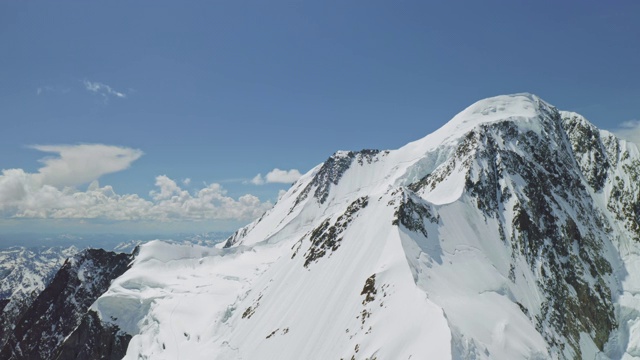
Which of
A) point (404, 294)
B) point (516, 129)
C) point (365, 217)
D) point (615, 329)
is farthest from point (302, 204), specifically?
point (404, 294)

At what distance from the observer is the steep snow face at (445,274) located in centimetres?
3578

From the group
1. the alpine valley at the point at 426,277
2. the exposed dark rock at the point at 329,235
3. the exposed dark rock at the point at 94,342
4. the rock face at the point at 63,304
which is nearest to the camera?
the alpine valley at the point at 426,277

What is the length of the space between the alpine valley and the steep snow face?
26 centimetres

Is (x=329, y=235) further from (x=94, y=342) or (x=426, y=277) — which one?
(x=94, y=342)

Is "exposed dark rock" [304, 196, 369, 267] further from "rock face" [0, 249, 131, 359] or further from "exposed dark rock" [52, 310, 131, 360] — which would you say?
"rock face" [0, 249, 131, 359]

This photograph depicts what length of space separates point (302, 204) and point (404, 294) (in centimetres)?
10931

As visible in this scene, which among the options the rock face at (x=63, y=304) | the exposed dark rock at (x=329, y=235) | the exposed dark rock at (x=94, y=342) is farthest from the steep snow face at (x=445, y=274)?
the rock face at (x=63, y=304)

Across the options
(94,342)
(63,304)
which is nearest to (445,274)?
(94,342)

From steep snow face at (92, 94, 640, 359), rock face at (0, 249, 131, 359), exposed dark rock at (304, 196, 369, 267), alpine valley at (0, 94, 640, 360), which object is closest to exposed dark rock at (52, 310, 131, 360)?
alpine valley at (0, 94, 640, 360)

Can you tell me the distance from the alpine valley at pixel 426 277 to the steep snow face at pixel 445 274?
259 mm

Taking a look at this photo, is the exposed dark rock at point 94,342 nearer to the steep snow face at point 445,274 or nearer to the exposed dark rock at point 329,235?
the steep snow face at point 445,274

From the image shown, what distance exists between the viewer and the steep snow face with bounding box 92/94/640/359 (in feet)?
117

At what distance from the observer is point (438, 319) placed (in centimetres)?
2952

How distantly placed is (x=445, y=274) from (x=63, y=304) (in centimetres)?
8474
